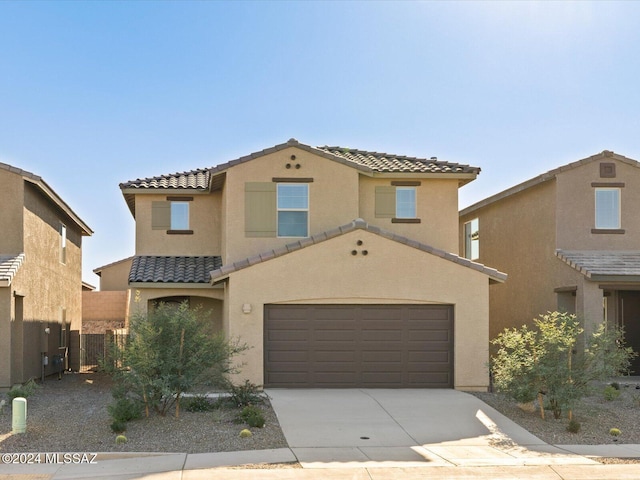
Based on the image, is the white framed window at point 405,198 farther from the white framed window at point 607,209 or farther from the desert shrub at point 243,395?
the desert shrub at point 243,395

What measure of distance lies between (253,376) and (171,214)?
21.0 ft

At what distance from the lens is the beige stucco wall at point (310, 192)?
63.5 ft

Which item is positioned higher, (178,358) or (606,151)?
(606,151)

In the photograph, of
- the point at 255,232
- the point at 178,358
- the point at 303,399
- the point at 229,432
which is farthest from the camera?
the point at 255,232

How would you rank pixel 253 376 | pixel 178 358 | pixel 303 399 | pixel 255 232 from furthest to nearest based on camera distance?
pixel 255 232
pixel 253 376
pixel 303 399
pixel 178 358

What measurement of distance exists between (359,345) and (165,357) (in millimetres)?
5498

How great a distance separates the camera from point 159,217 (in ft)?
69.3

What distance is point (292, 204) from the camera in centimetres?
1966

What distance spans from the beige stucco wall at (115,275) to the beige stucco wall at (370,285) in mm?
23206

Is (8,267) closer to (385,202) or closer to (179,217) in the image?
(179,217)

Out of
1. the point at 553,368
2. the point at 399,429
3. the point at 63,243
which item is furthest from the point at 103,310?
the point at 553,368

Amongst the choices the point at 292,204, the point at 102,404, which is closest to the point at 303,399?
the point at 102,404

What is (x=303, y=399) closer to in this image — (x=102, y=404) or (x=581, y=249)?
(x=102, y=404)

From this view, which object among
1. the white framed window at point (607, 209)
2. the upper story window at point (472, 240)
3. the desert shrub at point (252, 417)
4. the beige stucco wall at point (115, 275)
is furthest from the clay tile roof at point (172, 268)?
the beige stucco wall at point (115, 275)
